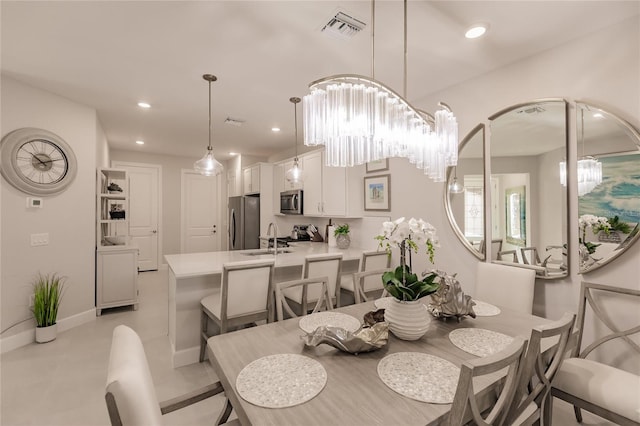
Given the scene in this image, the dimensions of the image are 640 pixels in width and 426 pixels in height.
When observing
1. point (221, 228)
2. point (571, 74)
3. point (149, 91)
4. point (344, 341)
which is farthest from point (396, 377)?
point (221, 228)

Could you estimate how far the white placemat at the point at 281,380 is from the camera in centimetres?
96

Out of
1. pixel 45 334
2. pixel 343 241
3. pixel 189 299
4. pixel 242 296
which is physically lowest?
pixel 45 334

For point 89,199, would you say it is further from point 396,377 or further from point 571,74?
point 571,74

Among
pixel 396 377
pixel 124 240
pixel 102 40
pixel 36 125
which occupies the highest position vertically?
pixel 102 40

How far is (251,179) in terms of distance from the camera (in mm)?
5648

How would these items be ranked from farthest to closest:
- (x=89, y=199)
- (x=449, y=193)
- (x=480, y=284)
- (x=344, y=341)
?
(x=89, y=199)
(x=449, y=193)
(x=480, y=284)
(x=344, y=341)

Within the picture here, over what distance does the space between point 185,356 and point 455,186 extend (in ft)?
9.67

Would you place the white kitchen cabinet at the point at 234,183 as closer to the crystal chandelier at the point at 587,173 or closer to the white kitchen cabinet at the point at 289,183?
the white kitchen cabinet at the point at 289,183

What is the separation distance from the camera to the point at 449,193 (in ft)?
9.45

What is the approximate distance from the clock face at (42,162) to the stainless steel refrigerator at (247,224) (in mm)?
2535

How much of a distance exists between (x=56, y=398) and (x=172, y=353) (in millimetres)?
772

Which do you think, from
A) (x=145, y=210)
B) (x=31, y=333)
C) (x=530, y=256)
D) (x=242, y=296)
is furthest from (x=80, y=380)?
(x=145, y=210)

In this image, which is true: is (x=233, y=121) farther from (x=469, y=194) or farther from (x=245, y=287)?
(x=469, y=194)

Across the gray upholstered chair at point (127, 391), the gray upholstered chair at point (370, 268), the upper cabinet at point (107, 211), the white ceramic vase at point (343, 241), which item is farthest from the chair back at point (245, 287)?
the upper cabinet at point (107, 211)
